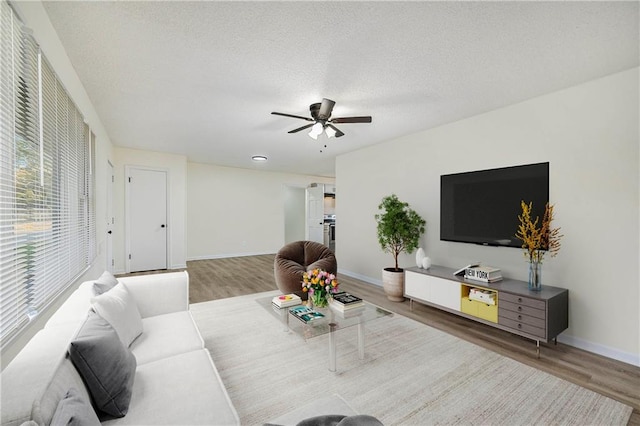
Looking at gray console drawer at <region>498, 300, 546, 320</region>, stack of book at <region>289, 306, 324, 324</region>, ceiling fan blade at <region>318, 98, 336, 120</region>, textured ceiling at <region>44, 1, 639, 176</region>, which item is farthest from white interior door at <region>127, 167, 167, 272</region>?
gray console drawer at <region>498, 300, 546, 320</region>

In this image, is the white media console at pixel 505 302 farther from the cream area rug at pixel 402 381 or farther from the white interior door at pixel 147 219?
the white interior door at pixel 147 219

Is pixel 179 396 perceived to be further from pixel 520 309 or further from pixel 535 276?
pixel 535 276

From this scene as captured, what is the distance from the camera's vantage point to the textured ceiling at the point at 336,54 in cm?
167

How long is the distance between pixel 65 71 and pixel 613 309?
16.2 feet

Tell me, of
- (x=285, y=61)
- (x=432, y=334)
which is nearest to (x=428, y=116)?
(x=285, y=61)

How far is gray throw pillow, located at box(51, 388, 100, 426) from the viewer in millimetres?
815

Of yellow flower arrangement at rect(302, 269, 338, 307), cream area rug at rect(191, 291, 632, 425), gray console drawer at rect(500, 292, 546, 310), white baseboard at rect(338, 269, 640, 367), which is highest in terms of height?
yellow flower arrangement at rect(302, 269, 338, 307)

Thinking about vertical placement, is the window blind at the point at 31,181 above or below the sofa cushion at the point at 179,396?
above

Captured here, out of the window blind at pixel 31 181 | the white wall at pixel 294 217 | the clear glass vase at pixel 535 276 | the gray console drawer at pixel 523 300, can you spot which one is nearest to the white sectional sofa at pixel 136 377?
the window blind at pixel 31 181

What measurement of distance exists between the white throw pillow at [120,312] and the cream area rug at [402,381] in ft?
2.52

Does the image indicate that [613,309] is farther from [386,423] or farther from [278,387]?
[278,387]

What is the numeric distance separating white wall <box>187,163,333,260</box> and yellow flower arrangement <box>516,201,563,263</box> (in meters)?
6.29

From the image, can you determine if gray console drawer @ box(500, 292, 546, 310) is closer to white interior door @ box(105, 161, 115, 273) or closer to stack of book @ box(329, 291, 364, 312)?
stack of book @ box(329, 291, 364, 312)

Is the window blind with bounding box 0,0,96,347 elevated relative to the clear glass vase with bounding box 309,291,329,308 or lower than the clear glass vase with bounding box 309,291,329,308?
elevated
